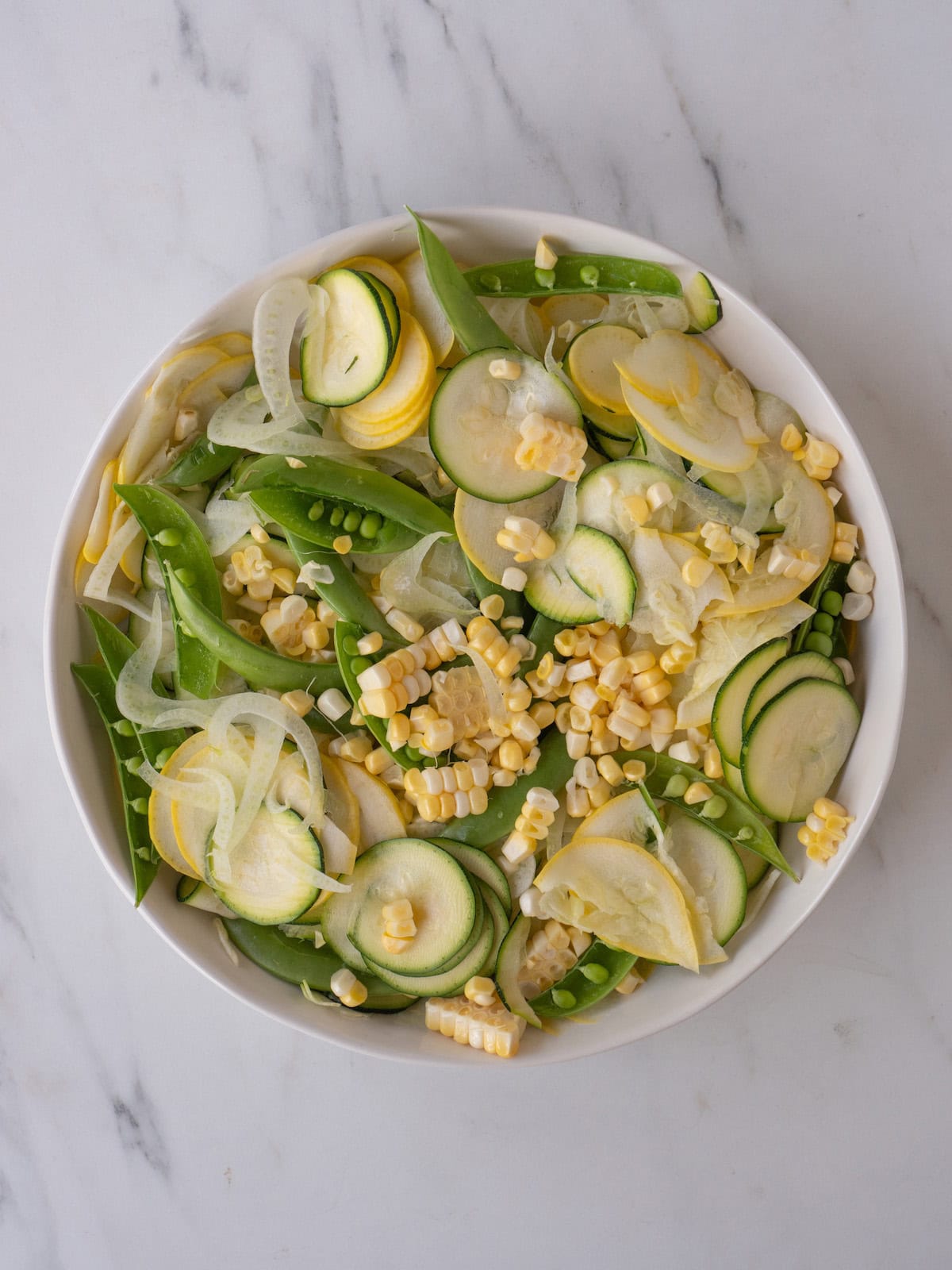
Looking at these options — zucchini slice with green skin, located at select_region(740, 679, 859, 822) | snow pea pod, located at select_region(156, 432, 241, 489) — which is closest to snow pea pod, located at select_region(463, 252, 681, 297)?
snow pea pod, located at select_region(156, 432, 241, 489)

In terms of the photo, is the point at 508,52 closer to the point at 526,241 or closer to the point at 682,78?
the point at 682,78

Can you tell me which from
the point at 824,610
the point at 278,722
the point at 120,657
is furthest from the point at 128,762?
the point at 824,610

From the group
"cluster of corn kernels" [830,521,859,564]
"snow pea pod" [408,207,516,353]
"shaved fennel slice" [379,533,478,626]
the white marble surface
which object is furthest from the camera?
the white marble surface

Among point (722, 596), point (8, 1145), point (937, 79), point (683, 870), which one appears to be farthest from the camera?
point (8, 1145)

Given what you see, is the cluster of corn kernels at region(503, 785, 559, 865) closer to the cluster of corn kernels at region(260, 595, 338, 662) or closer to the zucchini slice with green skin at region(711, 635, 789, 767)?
the zucchini slice with green skin at region(711, 635, 789, 767)

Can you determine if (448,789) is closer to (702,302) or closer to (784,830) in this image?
(784,830)

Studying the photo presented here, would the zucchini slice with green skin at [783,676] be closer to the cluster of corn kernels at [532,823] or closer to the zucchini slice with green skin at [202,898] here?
the cluster of corn kernels at [532,823]

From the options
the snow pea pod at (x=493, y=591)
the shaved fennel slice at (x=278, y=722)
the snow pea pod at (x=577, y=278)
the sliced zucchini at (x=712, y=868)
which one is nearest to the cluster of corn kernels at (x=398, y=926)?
the shaved fennel slice at (x=278, y=722)

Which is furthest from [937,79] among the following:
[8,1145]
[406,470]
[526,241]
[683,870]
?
[8,1145]
